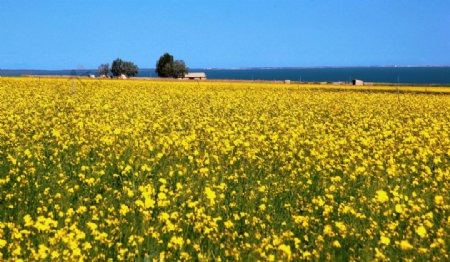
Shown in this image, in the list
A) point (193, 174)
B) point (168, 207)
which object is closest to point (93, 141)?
point (193, 174)

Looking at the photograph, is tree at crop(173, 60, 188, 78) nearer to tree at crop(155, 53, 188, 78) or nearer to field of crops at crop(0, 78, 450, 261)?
tree at crop(155, 53, 188, 78)

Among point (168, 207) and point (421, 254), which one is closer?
point (421, 254)

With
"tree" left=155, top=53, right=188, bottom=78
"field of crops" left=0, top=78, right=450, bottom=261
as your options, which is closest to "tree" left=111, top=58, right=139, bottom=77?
"tree" left=155, top=53, right=188, bottom=78

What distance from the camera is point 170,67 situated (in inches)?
4882

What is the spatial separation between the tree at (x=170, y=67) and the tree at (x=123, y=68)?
16.4 m

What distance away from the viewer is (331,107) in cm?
2758

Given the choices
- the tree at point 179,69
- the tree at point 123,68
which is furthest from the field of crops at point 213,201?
the tree at point 123,68

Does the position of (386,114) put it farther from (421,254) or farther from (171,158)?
(421,254)

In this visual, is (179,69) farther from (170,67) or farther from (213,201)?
(213,201)

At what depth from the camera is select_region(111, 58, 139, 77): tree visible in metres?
141

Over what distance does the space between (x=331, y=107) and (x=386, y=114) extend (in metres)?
3.87

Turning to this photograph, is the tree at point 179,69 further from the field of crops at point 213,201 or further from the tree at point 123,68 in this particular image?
the field of crops at point 213,201

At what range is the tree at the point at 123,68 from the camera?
141250 millimetres

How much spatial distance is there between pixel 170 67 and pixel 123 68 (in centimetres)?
2248
